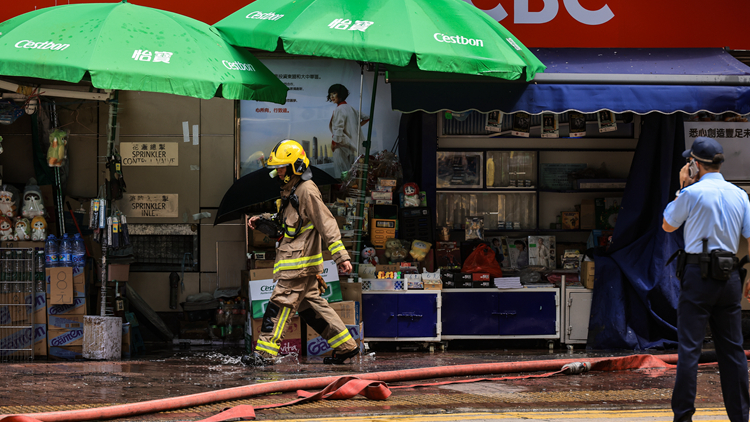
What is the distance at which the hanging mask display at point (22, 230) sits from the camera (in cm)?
771

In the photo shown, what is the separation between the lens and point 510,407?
496cm

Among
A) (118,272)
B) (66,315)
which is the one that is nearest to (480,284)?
(118,272)

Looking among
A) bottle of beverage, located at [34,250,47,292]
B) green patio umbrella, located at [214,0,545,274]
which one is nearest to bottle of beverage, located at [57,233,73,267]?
bottle of beverage, located at [34,250,47,292]

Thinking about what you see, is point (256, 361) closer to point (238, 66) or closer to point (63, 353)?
point (63, 353)

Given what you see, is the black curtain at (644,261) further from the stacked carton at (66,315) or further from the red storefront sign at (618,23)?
the stacked carton at (66,315)

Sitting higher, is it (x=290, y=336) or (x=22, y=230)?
(x=22, y=230)

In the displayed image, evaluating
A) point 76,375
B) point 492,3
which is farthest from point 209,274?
point 492,3

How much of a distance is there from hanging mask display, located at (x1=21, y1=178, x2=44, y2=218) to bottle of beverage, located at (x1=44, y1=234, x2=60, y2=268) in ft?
1.81

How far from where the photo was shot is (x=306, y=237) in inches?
269

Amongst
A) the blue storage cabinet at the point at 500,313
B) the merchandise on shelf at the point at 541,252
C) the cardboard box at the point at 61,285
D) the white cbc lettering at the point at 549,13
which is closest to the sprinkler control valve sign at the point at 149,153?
the cardboard box at the point at 61,285

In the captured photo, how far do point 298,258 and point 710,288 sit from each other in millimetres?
3782

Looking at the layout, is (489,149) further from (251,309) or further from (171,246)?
(171,246)

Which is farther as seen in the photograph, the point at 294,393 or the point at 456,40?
the point at 456,40

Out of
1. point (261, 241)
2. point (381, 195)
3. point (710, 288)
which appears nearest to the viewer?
point (710, 288)
